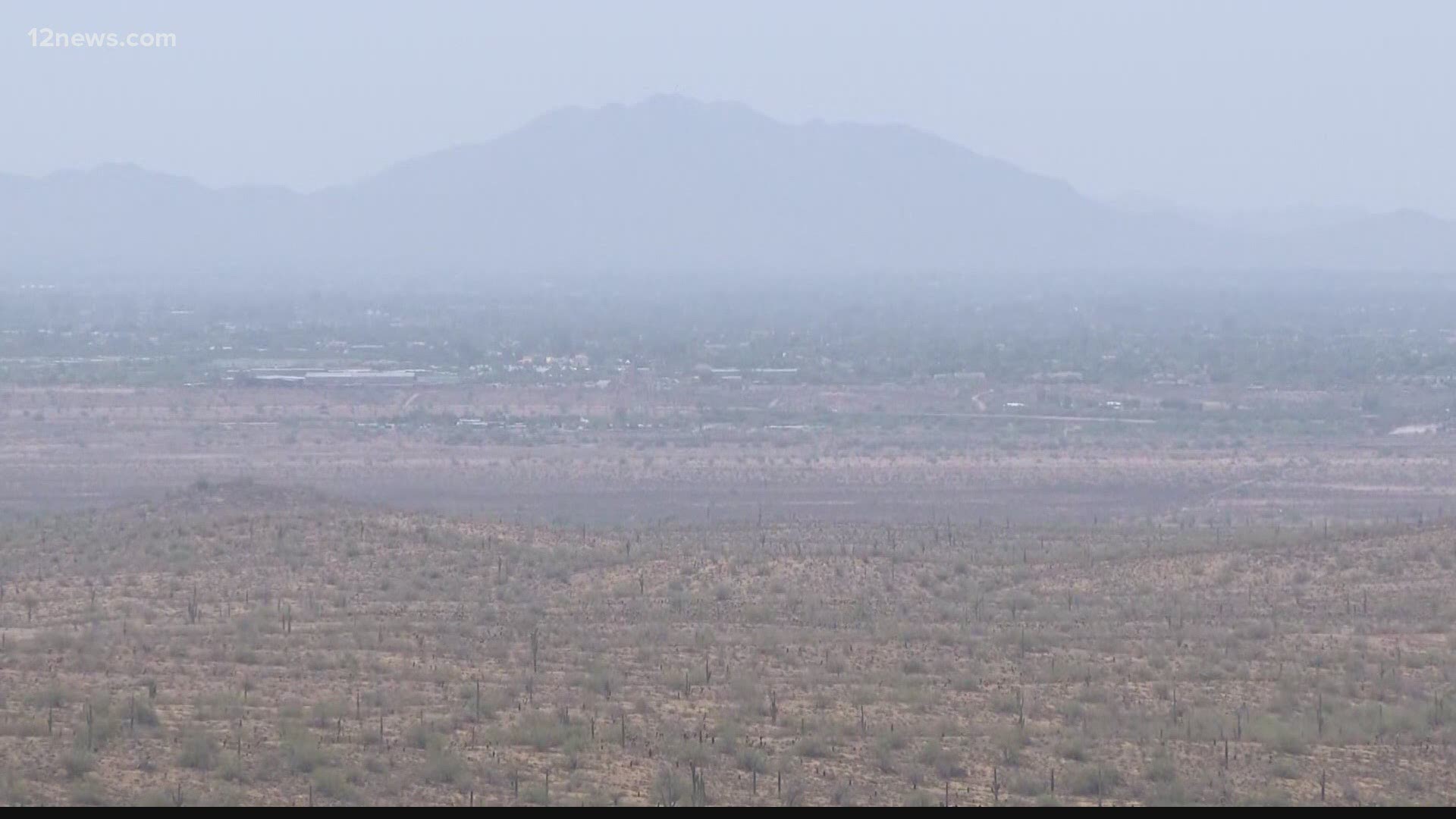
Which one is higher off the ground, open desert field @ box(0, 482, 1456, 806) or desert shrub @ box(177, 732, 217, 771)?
desert shrub @ box(177, 732, 217, 771)

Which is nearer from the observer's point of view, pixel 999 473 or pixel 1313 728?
pixel 1313 728

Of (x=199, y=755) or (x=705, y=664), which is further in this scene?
(x=705, y=664)

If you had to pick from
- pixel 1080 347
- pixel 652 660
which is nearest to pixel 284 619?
pixel 652 660

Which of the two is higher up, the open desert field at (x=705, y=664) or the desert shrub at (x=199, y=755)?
the desert shrub at (x=199, y=755)

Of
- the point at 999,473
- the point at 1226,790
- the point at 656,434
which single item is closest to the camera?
the point at 1226,790

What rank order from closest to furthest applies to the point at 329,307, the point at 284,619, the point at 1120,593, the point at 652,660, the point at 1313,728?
1. the point at 1313,728
2. the point at 652,660
3. the point at 284,619
4. the point at 1120,593
5. the point at 329,307

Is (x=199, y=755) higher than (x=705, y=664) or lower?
higher

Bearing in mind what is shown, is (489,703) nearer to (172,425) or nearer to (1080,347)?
(172,425)

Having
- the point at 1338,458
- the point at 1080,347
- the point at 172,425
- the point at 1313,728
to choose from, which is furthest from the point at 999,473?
the point at 1080,347

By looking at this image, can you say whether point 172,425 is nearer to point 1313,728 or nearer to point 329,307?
point 1313,728
